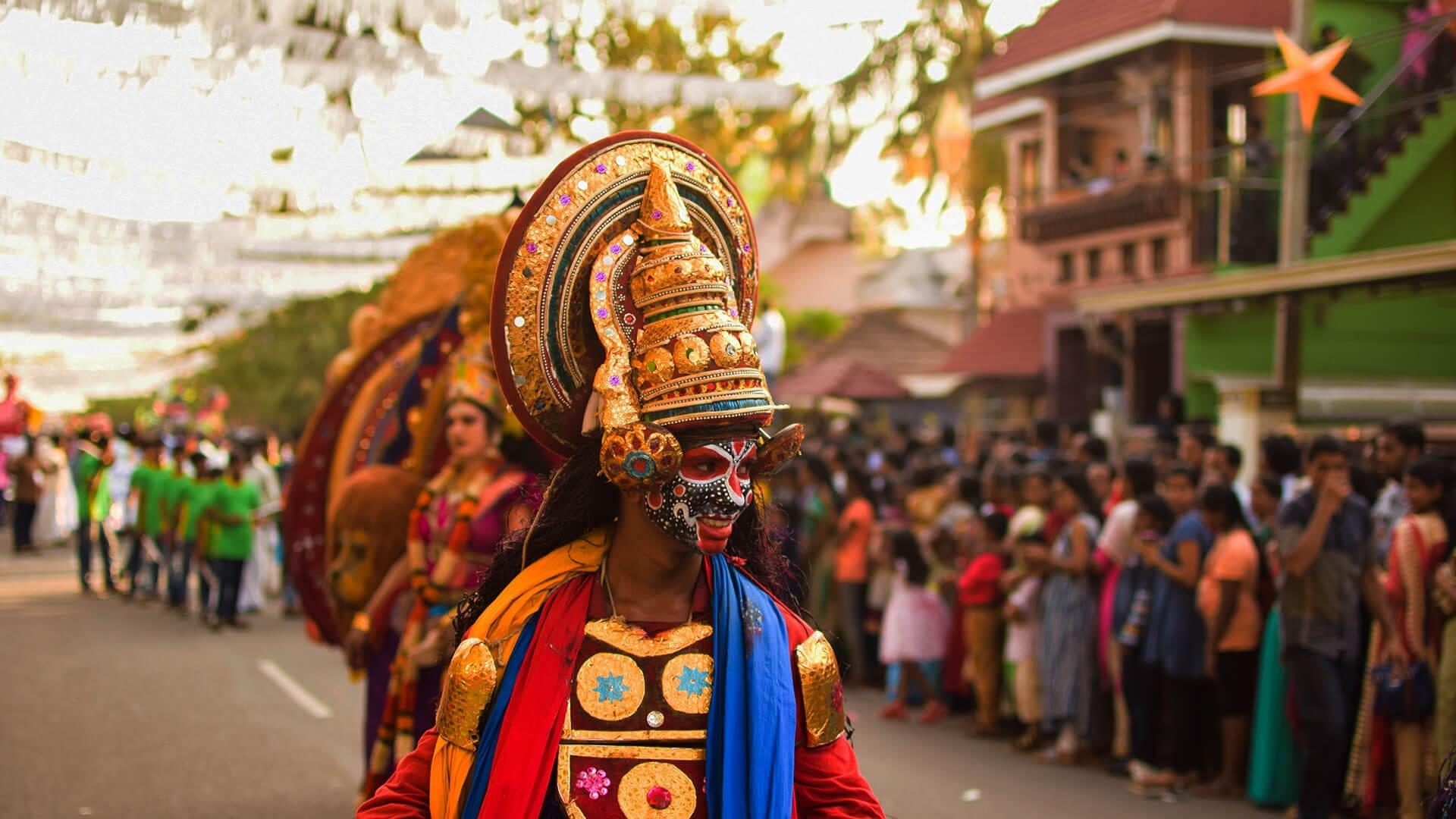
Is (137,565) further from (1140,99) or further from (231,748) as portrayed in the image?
(1140,99)

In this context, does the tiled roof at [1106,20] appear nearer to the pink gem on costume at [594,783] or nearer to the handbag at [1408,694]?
the handbag at [1408,694]

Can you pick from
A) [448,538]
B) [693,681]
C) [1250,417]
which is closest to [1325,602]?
[448,538]

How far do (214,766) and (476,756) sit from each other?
22.0 ft

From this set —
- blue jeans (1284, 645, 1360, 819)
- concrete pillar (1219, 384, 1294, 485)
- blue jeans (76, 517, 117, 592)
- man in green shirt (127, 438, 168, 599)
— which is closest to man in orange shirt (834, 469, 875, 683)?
concrete pillar (1219, 384, 1294, 485)

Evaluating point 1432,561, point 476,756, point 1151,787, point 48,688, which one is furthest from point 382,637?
point 48,688

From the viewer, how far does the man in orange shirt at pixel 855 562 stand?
40.3 feet

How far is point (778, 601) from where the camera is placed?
11.8 ft

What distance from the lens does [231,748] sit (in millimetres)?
9820

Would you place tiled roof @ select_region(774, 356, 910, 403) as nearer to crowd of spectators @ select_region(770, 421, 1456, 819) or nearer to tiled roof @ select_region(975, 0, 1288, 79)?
tiled roof @ select_region(975, 0, 1288, 79)

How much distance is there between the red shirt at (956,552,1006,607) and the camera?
1023cm

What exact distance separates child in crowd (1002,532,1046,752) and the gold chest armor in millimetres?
6626

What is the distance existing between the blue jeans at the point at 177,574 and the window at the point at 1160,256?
13074 millimetres

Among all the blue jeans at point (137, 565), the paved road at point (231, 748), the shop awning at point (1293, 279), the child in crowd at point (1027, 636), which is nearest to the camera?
the paved road at point (231, 748)

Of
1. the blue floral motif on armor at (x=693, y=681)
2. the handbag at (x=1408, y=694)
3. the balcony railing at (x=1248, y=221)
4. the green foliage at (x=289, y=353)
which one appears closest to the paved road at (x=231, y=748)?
the handbag at (x=1408, y=694)
